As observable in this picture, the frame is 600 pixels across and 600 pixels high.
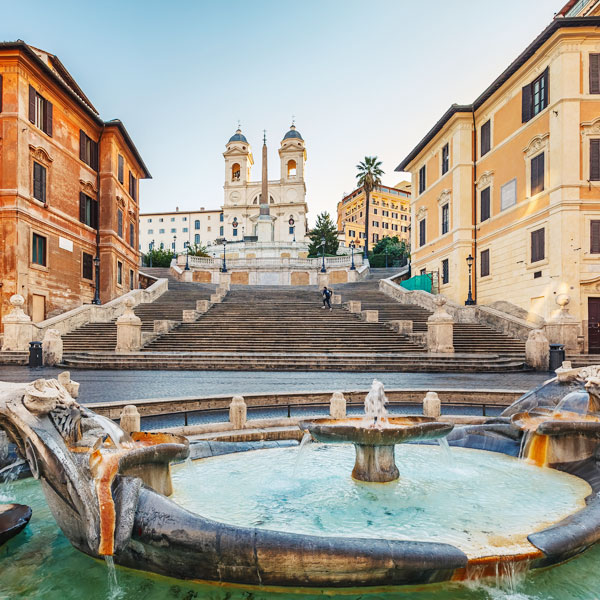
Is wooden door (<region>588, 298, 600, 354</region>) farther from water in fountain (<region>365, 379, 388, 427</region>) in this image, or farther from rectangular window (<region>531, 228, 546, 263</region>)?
water in fountain (<region>365, 379, 388, 427</region>)

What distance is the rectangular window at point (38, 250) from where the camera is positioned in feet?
77.5

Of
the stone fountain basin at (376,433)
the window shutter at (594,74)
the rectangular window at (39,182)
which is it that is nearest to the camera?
the stone fountain basin at (376,433)

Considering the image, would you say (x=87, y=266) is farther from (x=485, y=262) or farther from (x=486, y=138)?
(x=486, y=138)

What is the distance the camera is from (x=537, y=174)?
22875 mm

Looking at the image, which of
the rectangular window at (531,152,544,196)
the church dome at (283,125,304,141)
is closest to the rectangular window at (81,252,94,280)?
the rectangular window at (531,152,544,196)

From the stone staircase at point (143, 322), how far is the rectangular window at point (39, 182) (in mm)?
7823

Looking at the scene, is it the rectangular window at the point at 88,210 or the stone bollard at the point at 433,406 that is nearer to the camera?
the stone bollard at the point at 433,406

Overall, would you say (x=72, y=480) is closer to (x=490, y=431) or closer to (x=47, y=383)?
(x=47, y=383)

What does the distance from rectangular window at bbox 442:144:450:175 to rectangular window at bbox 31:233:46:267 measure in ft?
84.8

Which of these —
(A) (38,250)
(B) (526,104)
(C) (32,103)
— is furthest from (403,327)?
(C) (32,103)

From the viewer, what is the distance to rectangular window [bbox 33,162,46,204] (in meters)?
24.2

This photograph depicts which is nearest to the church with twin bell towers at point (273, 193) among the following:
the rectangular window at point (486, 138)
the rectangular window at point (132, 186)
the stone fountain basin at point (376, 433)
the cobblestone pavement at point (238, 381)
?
the rectangular window at point (132, 186)

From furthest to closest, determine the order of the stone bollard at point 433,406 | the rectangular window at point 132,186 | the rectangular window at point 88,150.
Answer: the rectangular window at point 132,186 < the rectangular window at point 88,150 < the stone bollard at point 433,406

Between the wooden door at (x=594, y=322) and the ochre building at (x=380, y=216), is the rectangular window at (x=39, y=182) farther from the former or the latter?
the ochre building at (x=380, y=216)
